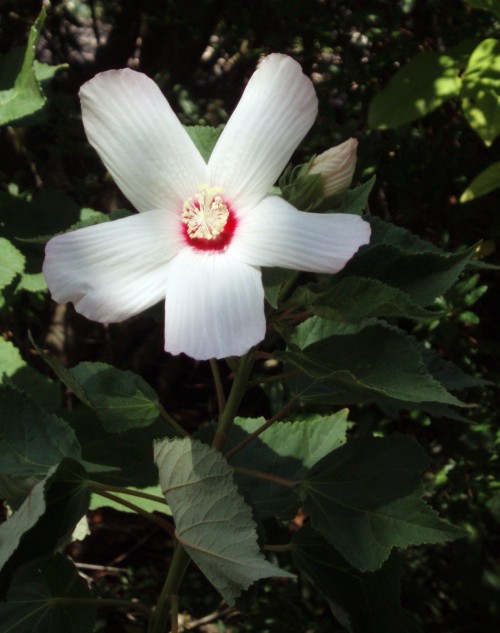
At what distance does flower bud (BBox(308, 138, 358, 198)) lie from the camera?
3.44ft

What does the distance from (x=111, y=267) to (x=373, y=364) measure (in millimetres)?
341

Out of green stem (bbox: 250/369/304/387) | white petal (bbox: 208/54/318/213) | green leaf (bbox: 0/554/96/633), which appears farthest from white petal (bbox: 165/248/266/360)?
green leaf (bbox: 0/554/96/633)

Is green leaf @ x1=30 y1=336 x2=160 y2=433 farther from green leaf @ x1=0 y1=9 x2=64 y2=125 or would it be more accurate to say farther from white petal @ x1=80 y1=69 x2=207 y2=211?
green leaf @ x1=0 y1=9 x2=64 y2=125

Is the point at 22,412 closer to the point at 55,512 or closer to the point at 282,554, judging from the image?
the point at 55,512

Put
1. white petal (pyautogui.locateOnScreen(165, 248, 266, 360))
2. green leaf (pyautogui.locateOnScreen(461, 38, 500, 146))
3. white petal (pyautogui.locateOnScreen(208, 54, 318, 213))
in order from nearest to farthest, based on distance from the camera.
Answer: white petal (pyautogui.locateOnScreen(165, 248, 266, 360))
white petal (pyautogui.locateOnScreen(208, 54, 318, 213))
green leaf (pyautogui.locateOnScreen(461, 38, 500, 146))

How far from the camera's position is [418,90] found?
1.87 meters

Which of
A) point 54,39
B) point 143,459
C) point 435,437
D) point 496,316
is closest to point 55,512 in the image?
point 143,459

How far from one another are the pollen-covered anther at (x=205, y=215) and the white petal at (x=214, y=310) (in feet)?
0.19

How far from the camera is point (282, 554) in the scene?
217cm

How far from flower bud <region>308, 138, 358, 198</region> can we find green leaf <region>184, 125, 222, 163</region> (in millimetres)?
238

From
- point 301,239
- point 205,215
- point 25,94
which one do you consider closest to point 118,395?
point 205,215

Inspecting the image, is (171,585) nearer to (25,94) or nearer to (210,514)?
(210,514)

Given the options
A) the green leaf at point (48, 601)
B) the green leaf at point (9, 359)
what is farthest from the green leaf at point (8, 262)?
the green leaf at point (48, 601)

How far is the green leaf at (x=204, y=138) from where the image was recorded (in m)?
1.26
